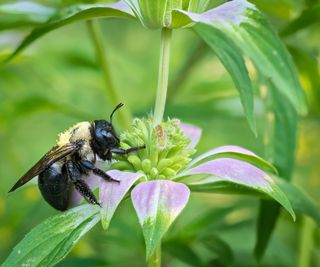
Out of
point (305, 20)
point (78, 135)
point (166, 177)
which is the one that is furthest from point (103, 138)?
point (305, 20)

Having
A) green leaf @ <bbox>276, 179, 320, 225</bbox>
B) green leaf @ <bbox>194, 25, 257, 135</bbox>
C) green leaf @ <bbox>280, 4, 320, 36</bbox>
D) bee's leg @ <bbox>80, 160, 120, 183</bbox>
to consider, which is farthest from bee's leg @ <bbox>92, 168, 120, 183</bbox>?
green leaf @ <bbox>280, 4, 320, 36</bbox>

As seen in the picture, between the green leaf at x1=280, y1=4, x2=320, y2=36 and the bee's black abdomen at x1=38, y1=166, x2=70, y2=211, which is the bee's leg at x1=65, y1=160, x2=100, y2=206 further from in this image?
the green leaf at x1=280, y1=4, x2=320, y2=36

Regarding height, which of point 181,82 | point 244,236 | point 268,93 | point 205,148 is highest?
point 268,93

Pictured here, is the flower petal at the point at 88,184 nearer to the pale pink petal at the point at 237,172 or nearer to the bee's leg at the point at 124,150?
the bee's leg at the point at 124,150

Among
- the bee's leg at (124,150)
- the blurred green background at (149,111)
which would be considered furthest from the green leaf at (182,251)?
the bee's leg at (124,150)

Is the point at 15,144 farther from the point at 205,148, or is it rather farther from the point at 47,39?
the point at 205,148

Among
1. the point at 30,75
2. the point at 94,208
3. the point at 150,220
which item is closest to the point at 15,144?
the point at 30,75
